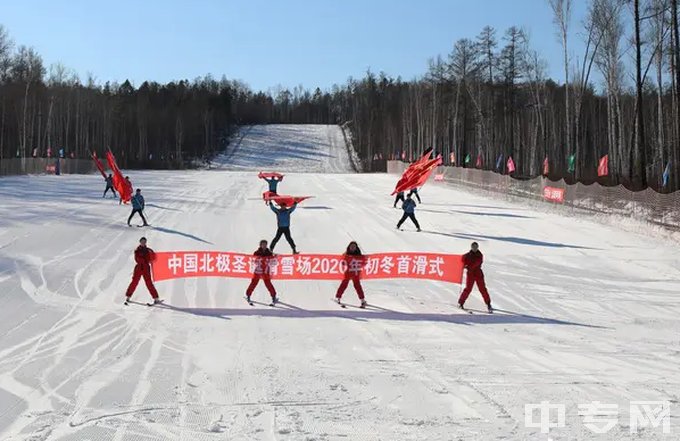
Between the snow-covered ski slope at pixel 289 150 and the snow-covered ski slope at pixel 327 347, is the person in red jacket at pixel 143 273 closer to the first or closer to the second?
the snow-covered ski slope at pixel 327 347

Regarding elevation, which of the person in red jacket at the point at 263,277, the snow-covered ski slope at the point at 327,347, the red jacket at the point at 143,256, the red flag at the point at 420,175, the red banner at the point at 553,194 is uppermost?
the red flag at the point at 420,175

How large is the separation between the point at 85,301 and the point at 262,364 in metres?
6.08

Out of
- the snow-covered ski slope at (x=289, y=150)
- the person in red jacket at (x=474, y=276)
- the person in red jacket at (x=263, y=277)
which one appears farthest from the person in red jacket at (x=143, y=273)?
the snow-covered ski slope at (x=289, y=150)

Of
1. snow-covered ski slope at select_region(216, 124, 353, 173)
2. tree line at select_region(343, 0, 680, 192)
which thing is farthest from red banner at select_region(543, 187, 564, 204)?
snow-covered ski slope at select_region(216, 124, 353, 173)

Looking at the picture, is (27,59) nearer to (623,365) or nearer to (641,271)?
(641,271)

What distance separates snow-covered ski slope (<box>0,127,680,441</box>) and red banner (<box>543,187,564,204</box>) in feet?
30.8

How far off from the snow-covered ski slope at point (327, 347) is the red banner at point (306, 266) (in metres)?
0.49

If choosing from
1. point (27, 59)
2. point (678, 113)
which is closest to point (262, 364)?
point (678, 113)

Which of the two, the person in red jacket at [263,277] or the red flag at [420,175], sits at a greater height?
the red flag at [420,175]

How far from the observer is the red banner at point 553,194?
3261cm

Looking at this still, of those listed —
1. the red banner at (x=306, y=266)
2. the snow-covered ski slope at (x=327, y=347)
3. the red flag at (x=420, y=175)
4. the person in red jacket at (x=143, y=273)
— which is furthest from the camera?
the red flag at (x=420, y=175)

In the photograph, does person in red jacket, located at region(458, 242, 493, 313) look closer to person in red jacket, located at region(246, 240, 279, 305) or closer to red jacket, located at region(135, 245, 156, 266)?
person in red jacket, located at region(246, 240, 279, 305)

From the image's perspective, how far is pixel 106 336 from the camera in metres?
11.4

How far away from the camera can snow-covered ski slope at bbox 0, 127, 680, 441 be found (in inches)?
298
